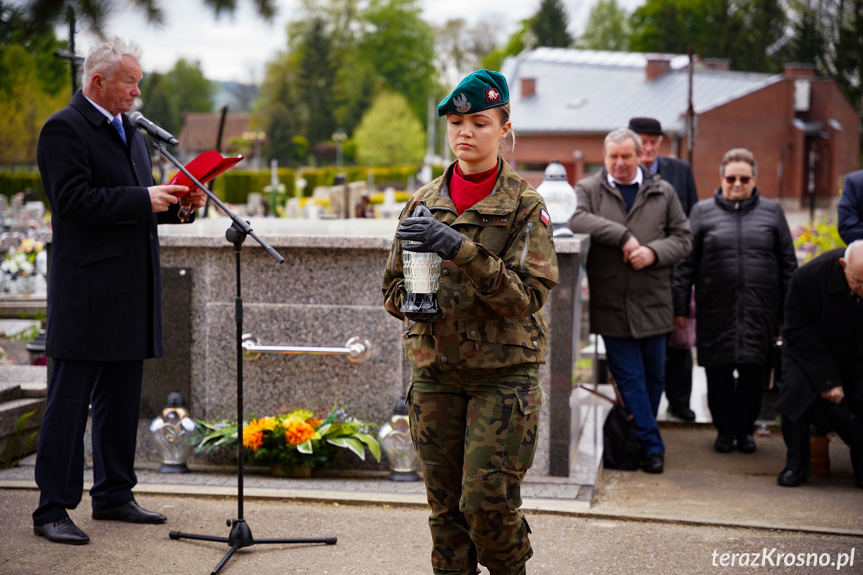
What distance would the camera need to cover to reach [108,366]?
4832mm

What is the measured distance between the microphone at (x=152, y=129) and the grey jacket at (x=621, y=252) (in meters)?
2.77

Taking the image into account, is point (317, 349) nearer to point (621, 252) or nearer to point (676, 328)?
point (621, 252)

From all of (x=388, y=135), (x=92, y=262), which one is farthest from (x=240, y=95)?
(x=92, y=262)

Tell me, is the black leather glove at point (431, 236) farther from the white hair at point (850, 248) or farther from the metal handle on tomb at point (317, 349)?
the white hair at point (850, 248)

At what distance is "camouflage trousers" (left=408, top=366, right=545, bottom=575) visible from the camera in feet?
10.8

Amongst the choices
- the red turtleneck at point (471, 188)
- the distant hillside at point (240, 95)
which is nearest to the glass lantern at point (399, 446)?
the red turtleneck at point (471, 188)

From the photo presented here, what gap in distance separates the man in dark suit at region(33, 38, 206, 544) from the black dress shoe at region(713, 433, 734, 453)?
154 inches

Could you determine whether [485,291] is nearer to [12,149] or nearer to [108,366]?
[108,366]

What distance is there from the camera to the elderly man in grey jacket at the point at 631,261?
237 inches

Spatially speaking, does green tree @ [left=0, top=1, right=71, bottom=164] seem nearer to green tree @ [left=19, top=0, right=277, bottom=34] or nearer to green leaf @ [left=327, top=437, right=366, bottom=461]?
green leaf @ [left=327, top=437, right=366, bottom=461]

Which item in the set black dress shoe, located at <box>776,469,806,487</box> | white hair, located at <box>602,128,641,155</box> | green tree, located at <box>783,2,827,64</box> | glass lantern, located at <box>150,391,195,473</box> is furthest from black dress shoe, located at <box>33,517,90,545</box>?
green tree, located at <box>783,2,827,64</box>

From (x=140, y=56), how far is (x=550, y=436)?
3078 mm

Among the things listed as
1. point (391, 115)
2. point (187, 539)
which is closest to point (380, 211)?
point (187, 539)

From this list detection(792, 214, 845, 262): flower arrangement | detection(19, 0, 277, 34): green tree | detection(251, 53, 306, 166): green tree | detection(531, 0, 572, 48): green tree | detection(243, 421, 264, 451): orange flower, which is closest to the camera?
detection(19, 0, 277, 34): green tree
